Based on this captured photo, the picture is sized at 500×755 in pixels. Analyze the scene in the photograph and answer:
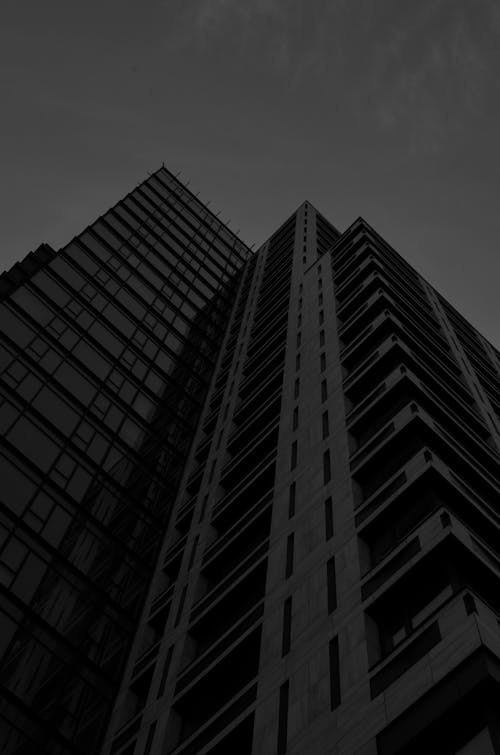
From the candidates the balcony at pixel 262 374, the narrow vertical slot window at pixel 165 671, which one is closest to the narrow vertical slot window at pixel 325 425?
the narrow vertical slot window at pixel 165 671

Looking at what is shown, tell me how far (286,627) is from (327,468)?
264 inches

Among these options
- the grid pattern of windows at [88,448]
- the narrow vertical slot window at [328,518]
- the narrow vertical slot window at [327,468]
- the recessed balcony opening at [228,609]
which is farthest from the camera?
the grid pattern of windows at [88,448]

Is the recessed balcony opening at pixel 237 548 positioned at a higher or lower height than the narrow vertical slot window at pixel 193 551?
lower

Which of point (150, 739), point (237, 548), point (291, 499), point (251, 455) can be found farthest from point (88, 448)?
point (150, 739)

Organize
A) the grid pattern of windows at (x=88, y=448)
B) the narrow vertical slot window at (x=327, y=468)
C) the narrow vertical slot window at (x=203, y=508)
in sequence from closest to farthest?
the narrow vertical slot window at (x=327, y=468)
the grid pattern of windows at (x=88, y=448)
the narrow vertical slot window at (x=203, y=508)

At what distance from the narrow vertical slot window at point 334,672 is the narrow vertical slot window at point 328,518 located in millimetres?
4438

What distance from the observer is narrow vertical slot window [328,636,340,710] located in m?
17.1

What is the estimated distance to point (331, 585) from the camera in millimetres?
20953

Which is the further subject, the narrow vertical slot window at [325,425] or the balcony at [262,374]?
the balcony at [262,374]

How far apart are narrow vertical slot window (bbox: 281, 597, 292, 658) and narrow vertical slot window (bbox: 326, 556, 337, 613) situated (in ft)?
4.27

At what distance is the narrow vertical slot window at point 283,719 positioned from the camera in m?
17.4

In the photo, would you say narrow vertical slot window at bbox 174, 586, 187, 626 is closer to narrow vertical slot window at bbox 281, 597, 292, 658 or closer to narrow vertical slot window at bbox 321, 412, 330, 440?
narrow vertical slot window at bbox 321, 412, 330, 440

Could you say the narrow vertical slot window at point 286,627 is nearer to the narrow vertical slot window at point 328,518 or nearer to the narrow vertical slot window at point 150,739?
the narrow vertical slot window at point 328,518

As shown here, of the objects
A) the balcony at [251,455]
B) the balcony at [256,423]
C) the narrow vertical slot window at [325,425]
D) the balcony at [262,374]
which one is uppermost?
the balcony at [262,374]
